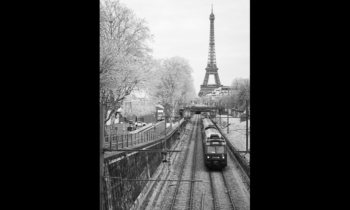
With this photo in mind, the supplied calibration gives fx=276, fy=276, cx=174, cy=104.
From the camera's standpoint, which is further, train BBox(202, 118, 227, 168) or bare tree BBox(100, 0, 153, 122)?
train BBox(202, 118, 227, 168)

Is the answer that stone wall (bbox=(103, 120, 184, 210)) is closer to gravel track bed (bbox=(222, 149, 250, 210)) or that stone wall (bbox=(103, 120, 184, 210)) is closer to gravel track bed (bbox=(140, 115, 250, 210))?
gravel track bed (bbox=(140, 115, 250, 210))

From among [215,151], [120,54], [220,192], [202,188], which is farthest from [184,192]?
[120,54]

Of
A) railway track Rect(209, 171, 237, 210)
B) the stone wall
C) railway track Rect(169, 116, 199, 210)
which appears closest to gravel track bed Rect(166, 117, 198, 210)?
railway track Rect(169, 116, 199, 210)


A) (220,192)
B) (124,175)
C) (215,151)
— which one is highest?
(215,151)

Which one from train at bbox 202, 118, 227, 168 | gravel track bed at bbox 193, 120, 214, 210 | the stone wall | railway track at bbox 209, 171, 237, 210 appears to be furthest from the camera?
train at bbox 202, 118, 227, 168

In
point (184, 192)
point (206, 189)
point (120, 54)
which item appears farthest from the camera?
point (206, 189)

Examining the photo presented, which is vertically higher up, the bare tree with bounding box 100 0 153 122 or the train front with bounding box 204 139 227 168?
the bare tree with bounding box 100 0 153 122

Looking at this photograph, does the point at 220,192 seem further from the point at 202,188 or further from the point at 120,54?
the point at 120,54
